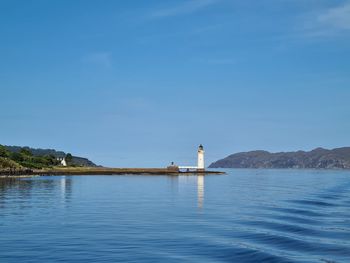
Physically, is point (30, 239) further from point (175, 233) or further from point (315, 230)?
point (315, 230)

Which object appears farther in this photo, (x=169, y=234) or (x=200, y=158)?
(x=200, y=158)

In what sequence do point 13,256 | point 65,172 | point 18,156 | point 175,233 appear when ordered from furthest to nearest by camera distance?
point 18,156
point 65,172
point 175,233
point 13,256

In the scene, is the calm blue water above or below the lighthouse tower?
below

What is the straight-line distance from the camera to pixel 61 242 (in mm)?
28125

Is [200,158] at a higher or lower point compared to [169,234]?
higher

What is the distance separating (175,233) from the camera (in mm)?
32312

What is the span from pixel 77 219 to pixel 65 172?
147070mm

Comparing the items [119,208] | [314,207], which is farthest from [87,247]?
[314,207]

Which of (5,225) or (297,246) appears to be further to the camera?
(5,225)

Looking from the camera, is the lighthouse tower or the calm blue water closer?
the calm blue water

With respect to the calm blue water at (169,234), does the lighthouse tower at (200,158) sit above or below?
above

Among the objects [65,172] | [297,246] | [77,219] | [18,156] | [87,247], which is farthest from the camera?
[18,156]

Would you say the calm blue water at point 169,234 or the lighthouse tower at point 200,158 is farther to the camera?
the lighthouse tower at point 200,158

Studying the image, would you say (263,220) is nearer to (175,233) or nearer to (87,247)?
(175,233)
